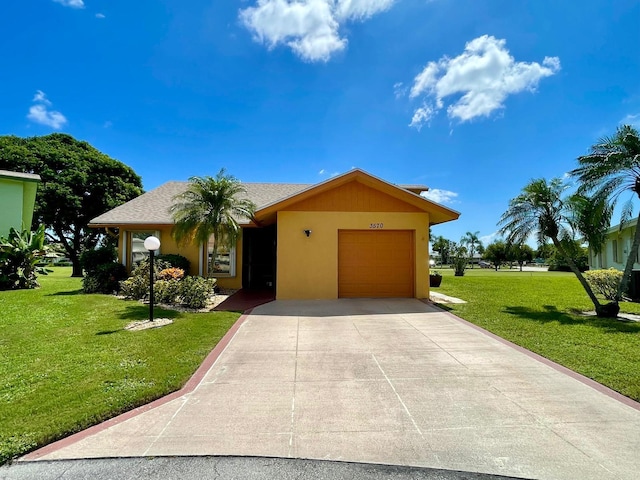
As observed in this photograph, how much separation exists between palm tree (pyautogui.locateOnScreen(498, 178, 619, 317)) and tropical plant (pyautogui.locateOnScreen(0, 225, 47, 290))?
19.9 m

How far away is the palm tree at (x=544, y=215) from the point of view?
10758 mm

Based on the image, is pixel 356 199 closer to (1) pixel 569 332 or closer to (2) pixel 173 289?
(2) pixel 173 289

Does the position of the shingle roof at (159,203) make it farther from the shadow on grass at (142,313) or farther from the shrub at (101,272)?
the shadow on grass at (142,313)

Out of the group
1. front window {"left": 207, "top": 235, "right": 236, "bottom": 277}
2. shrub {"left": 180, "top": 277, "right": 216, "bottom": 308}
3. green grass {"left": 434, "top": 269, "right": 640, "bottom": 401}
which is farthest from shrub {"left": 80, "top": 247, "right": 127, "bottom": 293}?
green grass {"left": 434, "top": 269, "right": 640, "bottom": 401}

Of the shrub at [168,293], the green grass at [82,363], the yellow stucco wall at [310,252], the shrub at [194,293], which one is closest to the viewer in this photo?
the green grass at [82,363]

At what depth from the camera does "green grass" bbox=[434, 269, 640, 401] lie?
16.6ft

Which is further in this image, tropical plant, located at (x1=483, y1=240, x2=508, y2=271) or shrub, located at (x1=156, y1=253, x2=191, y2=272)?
tropical plant, located at (x1=483, y1=240, x2=508, y2=271)

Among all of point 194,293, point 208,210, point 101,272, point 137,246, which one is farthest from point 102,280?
point 208,210

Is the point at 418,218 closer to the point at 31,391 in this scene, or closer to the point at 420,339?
the point at 420,339

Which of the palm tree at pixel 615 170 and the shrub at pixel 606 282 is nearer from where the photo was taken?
the palm tree at pixel 615 170

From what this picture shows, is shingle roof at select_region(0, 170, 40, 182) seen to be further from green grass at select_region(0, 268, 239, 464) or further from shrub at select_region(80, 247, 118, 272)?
green grass at select_region(0, 268, 239, 464)

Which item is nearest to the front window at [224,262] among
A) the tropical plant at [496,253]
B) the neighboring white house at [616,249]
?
the neighboring white house at [616,249]

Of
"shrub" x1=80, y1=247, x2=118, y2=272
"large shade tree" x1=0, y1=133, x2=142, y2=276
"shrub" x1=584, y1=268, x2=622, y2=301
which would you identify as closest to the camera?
"shrub" x1=584, y1=268, x2=622, y2=301

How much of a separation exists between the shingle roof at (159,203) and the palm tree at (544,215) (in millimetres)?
7935
